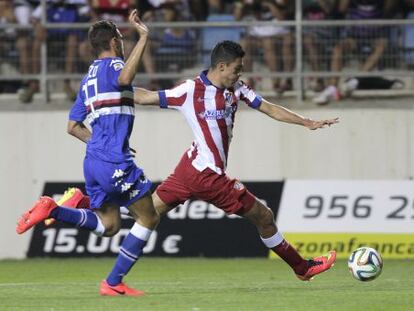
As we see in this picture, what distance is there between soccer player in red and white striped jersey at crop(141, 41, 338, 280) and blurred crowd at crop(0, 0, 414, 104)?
19.9ft

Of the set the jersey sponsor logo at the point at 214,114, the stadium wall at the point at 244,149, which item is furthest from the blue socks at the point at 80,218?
A: the stadium wall at the point at 244,149

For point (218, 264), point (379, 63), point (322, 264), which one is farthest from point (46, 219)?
point (379, 63)

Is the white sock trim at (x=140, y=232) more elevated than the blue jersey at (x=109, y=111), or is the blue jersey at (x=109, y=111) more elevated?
the blue jersey at (x=109, y=111)

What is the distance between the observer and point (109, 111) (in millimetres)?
10773

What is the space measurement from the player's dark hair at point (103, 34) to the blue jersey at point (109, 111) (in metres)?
0.13

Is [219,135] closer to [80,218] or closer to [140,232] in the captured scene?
[140,232]

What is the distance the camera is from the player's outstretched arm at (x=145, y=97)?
444 inches

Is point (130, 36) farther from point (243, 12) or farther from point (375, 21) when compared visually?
point (375, 21)

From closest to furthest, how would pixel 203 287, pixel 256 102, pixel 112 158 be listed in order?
1. pixel 112 158
2. pixel 256 102
3. pixel 203 287

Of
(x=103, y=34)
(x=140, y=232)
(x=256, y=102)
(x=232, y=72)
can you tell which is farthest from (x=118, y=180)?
(x=256, y=102)

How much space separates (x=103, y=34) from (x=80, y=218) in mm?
1592

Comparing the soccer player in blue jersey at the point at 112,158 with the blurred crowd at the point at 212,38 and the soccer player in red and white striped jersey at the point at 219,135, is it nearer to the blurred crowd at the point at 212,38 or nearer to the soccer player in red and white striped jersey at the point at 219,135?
the soccer player in red and white striped jersey at the point at 219,135

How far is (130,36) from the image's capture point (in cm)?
1789

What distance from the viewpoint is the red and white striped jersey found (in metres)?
11.6
